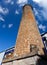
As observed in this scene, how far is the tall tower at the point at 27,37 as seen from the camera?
893 cm

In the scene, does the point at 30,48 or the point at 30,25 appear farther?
the point at 30,25

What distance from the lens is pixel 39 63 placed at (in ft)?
26.5

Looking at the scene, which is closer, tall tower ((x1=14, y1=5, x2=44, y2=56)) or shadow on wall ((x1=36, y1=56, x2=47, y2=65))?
shadow on wall ((x1=36, y1=56, x2=47, y2=65))

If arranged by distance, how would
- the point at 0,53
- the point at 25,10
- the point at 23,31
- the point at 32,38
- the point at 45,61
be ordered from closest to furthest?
the point at 45,61
the point at 32,38
the point at 23,31
the point at 25,10
the point at 0,53

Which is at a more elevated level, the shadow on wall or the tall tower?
the tall tower

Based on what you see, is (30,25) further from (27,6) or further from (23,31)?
(27,6)

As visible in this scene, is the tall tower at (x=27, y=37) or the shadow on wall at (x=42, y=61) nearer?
the shadow on wall at (x=42, y=61)

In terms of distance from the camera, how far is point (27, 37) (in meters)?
9.42

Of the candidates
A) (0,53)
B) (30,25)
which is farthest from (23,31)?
(0,53)

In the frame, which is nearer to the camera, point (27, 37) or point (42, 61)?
point (42, 61)

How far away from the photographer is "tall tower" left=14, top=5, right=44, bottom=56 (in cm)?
893

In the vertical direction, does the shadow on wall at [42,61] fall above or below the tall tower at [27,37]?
below

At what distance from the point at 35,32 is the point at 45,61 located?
7.42ft

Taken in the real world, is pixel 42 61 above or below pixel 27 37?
below
